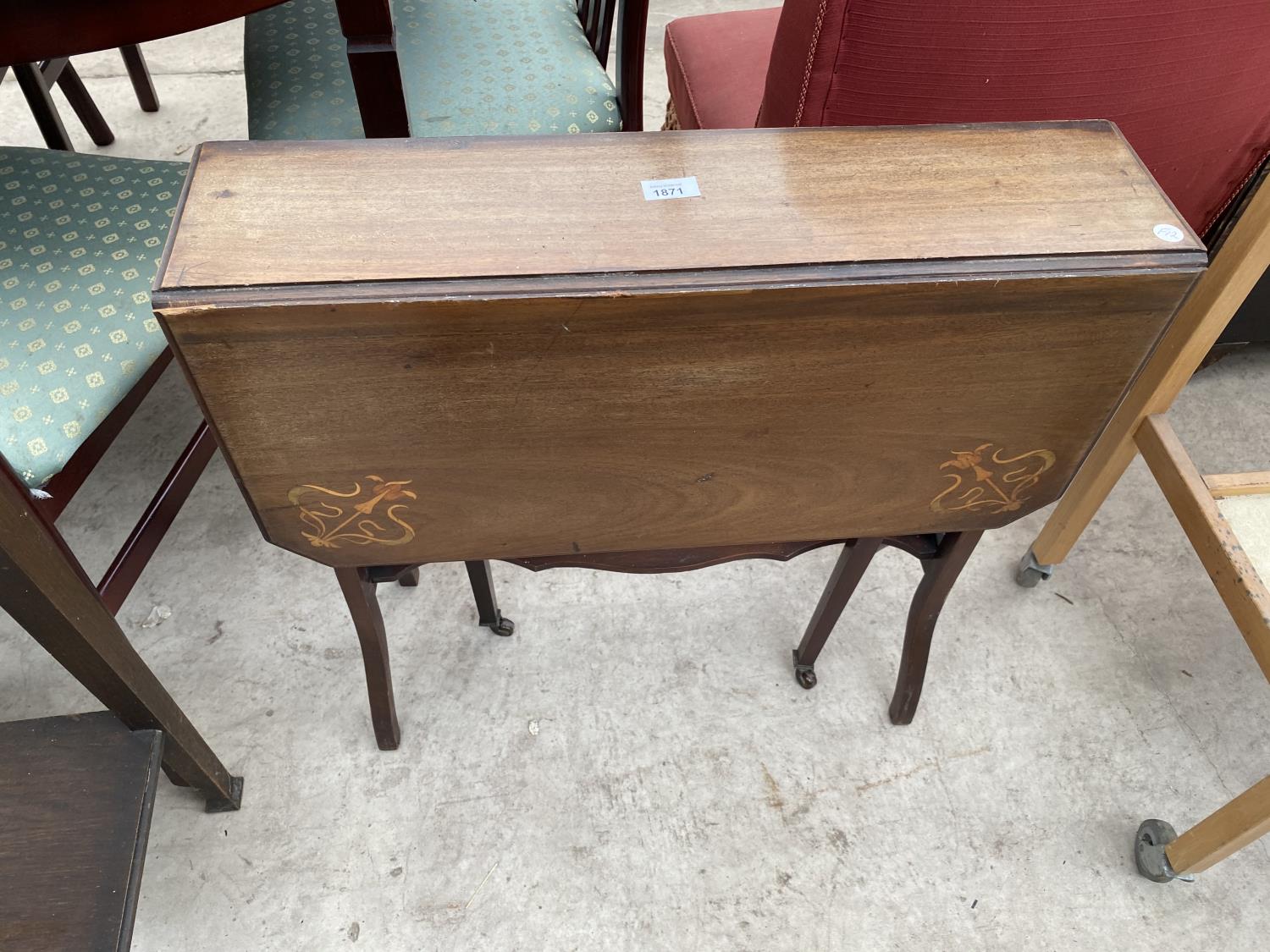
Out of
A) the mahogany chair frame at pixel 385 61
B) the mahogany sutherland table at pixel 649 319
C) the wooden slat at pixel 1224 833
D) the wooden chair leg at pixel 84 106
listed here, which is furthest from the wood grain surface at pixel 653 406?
the wooden chair leg at pixel 84 106

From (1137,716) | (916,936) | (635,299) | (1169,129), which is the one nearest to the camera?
(635,299)

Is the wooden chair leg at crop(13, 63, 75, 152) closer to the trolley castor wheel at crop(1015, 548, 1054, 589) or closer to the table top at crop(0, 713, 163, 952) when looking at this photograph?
the table top at crop(0, 713, 163, 952)

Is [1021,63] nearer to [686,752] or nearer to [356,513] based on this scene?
[356,513]

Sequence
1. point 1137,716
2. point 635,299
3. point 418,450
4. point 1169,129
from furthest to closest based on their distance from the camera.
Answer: point 1137,716 → point 1169,129 → point 418,450 → point 635,299

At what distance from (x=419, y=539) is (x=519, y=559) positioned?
0.11 metres

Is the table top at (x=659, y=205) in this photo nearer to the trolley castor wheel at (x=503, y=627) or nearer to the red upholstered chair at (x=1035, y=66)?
the red upholstered chair at (x=1035, y=66)

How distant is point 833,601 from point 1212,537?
0.45m

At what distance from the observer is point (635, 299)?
63cm

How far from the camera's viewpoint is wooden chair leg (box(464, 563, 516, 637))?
1.23 meters

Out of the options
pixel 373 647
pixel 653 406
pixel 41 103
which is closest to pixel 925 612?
pixel 653 406

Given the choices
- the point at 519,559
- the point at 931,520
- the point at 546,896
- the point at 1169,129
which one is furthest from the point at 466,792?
the point at 1169,129

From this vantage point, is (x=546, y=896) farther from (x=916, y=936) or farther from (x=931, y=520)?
(x=931, y=520)

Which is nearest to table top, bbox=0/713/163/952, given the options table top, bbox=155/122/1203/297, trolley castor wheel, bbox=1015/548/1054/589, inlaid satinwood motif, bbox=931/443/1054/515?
table top, bbox=155/122/1203/297

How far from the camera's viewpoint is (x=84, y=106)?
1.95 meters
